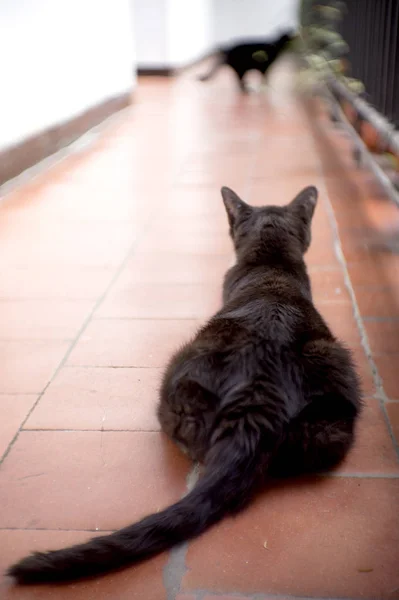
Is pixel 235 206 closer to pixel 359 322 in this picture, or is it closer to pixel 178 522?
pixel 359 322

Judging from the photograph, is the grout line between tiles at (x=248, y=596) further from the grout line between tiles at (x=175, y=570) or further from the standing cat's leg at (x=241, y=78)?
the standing cat's leg at (x=241, y=78)

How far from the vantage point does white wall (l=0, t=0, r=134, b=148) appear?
4.42 m

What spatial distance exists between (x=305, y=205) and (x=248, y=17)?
14702 mm

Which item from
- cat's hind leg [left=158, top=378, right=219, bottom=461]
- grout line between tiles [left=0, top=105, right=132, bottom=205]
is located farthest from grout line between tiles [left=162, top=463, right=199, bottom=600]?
grout line between tiles [left=0, top=105, right=132, bottom=205]

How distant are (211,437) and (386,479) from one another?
0.48m

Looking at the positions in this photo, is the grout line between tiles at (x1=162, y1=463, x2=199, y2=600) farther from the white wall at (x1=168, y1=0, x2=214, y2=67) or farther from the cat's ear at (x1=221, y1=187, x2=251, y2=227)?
the white wall at (x1=168, y1=0, x2=214, y2=67)

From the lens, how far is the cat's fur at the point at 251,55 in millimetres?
8789

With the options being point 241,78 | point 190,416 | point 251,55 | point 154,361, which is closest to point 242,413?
point 190,416

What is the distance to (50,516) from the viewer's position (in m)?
1.52

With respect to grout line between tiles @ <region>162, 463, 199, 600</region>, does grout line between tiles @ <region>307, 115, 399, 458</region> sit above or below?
below

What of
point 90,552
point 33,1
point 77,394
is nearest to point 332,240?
point 77,394

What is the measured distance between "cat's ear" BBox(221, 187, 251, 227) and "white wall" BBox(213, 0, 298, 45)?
557 inches

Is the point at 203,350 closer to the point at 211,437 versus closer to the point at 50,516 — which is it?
the point at 211,437

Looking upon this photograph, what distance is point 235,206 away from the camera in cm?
243
